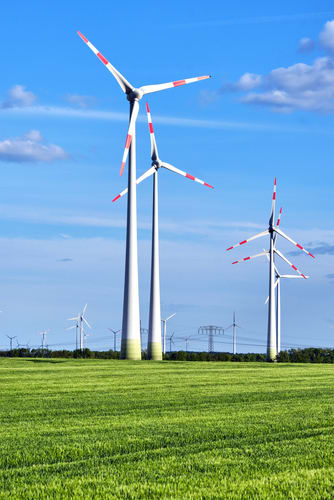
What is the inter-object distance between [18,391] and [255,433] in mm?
16758

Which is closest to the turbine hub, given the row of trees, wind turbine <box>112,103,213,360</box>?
wind turbine <box>112,103,213,360</box>

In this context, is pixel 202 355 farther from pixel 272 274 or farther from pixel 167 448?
pixel 167 448

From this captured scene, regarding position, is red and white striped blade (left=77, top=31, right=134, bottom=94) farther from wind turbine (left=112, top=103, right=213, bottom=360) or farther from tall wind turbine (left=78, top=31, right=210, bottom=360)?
wind turbine (left=112, top=103, right=213, bottom=360)

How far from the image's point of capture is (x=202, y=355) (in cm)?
10994

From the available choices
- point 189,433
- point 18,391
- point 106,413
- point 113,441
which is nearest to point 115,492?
point 113,441

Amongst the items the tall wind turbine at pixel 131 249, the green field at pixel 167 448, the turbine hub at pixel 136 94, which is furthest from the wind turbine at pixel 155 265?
the green field at pixel 167 448

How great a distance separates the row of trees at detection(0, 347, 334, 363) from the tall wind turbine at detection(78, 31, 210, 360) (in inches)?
1194

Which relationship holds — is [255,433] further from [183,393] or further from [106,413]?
[183,393]

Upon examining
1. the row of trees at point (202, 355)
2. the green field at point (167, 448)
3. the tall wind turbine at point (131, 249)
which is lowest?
the row of trees at point (202, 355)

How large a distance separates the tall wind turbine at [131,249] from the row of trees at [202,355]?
30339 millimetres

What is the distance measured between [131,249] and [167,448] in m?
58.4

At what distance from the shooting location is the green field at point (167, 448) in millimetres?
10484

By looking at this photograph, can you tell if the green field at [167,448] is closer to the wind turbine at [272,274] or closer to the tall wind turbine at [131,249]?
the tall wind turbine at [131,249]

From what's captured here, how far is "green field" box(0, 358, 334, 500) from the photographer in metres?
10.5
